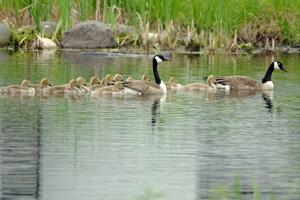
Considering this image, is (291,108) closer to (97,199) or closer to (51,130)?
(51,130)

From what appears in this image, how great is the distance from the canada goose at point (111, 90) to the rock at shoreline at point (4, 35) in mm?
12780

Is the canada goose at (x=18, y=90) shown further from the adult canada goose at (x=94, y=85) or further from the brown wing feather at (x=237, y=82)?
the brown wing feather at (x=237, y=82)

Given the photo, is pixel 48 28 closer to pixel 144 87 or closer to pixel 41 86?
pixel 144 87

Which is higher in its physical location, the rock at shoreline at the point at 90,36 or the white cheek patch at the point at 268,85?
the rock at shoreline at the point at 90,36

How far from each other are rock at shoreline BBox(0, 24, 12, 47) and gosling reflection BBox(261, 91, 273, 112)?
12453 mm

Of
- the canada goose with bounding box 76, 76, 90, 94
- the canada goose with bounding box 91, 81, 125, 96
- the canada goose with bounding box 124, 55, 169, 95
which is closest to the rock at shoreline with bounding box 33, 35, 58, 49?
the canada goose with bounding box 124, 55, 169, 95

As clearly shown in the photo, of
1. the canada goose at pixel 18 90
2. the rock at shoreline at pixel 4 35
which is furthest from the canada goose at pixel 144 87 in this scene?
the rock at shoreline at pixel 4 35

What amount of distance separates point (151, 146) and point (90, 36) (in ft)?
59.9

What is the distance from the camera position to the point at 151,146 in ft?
46.2

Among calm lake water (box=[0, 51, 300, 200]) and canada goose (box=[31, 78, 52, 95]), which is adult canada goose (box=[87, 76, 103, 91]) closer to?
calm lake water (box=[0, 51, 300, 200])

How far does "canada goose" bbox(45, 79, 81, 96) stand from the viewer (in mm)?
19719

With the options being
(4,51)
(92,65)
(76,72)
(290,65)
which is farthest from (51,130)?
(4,51)

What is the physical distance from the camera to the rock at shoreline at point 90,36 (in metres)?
31.9

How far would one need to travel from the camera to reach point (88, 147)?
45.7 ft
